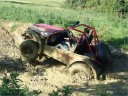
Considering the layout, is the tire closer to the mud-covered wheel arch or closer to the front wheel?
the mud-covered wheel arch

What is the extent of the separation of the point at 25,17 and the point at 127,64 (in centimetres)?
577

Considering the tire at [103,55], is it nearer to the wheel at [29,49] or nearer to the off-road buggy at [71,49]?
the off-road buggy at [71,49]

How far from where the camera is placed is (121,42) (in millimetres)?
13102

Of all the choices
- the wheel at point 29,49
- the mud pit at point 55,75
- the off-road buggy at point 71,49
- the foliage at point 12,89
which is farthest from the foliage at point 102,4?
the foliage at point 12,89

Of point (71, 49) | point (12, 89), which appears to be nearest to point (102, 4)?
point (71, 49)

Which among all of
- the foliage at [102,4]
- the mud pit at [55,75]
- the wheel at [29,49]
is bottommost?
the mud pit at [55,75]

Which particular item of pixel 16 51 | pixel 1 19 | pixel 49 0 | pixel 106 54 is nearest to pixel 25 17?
pixel 1 19

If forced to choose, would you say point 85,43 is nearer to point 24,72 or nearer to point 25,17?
point 24,72

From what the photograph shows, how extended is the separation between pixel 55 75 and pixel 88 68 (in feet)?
3.34

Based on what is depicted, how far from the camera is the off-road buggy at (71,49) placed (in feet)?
32.4

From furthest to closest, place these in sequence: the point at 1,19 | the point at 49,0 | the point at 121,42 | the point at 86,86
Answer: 1. the point at 49,0
2. the point at 1,19
3. the point at 121,42
4. the point at 86,86

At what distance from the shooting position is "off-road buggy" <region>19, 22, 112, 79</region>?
9891 millimetres

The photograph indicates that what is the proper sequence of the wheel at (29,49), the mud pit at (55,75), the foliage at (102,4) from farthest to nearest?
the foliage at (102,4) → the wheel at (29,49) → the mud pit at (55,75)

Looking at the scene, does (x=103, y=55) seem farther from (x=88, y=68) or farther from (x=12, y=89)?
(x=12, y=89)
